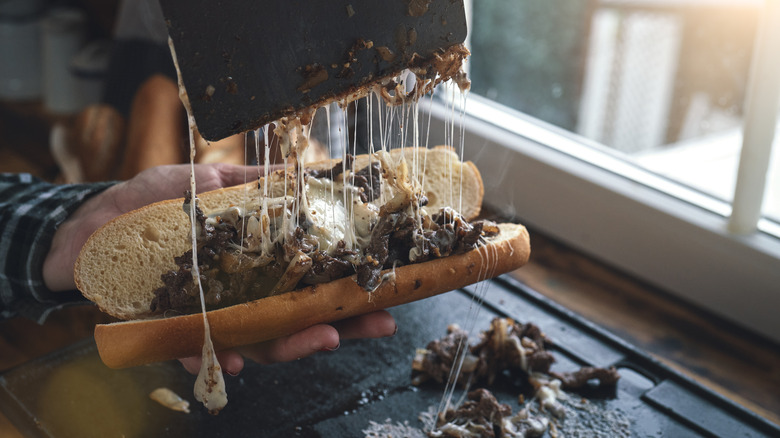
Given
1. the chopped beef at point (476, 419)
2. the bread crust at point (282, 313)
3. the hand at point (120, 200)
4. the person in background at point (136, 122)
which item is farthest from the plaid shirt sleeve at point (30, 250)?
the chopped beef at point (476, 419)

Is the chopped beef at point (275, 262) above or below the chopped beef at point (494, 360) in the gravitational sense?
above

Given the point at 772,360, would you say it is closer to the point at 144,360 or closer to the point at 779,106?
the point at 779,106

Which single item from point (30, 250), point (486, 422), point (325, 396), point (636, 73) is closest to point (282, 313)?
point (325, 396)

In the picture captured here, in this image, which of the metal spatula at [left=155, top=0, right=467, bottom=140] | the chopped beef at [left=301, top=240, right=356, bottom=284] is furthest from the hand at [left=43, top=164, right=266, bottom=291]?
the metal spatula at [left=155, top=0, right=467, bottom=140]

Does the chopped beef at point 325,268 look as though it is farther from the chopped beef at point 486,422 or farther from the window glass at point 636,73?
the window glass at point 636,73

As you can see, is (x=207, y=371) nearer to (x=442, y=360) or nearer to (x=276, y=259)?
(x=276, y=259)

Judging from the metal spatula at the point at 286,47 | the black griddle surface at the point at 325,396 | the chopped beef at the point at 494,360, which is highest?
the metal spatula at the point at 286,47
